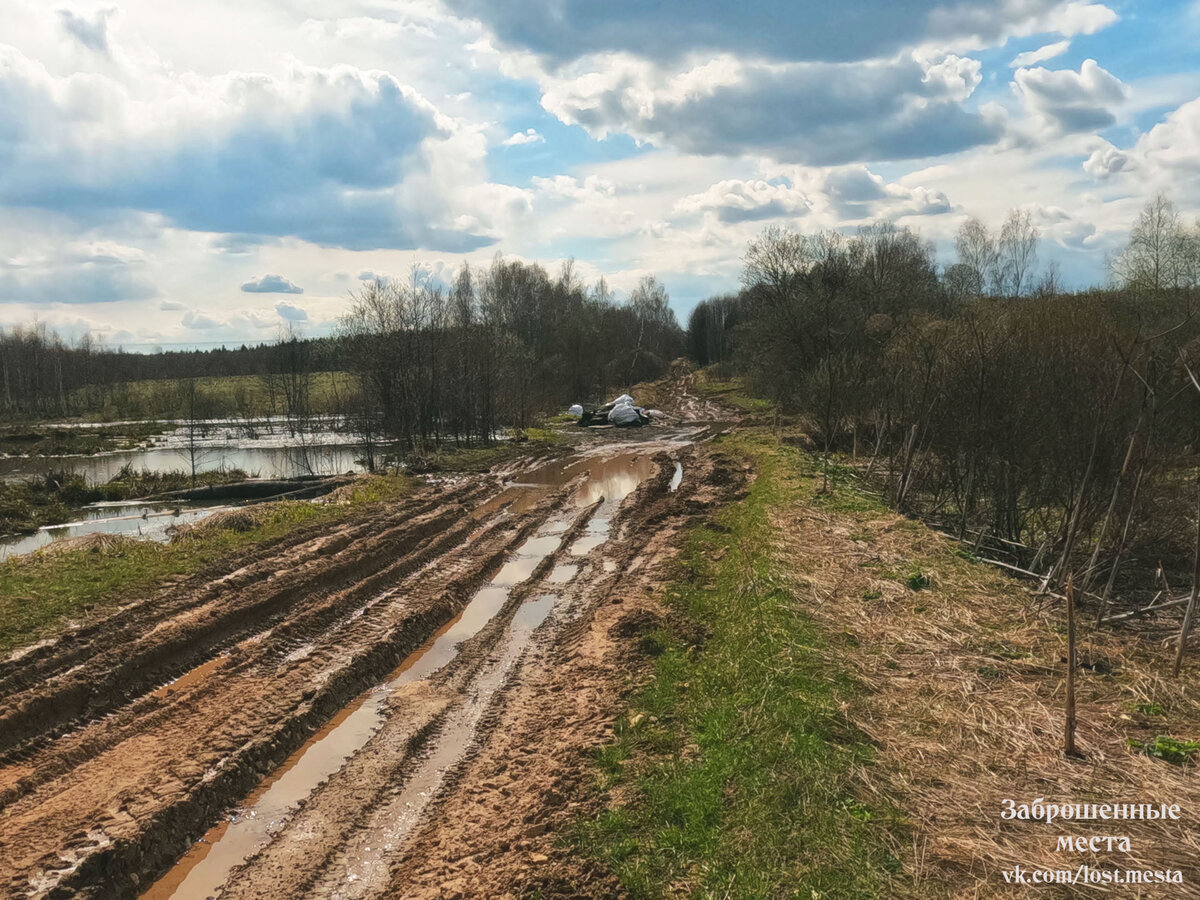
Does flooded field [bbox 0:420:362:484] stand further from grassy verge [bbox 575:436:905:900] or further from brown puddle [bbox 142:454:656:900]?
grassy verge [bbox 575:436:905:900]

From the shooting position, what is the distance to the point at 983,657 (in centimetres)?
762

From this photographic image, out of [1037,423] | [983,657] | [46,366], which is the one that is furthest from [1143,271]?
[46,366]

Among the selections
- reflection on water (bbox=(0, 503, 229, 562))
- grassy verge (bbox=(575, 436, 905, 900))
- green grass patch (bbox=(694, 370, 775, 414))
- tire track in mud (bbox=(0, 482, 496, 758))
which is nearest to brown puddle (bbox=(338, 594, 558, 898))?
grassy verge (bbox=(575, 436, 905, 900))

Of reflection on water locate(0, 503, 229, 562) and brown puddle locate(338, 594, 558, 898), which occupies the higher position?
reflection on water locate(0, 503, 229, 562)

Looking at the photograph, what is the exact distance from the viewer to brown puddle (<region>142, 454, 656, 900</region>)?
575 cm

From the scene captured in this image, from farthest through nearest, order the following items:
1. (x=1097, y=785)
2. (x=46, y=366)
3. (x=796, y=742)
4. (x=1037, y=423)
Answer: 1. (x=46, y=366)
2. (x=1037, y=423)
3. (x=796, y=742)
4. (x=1097, y=785)

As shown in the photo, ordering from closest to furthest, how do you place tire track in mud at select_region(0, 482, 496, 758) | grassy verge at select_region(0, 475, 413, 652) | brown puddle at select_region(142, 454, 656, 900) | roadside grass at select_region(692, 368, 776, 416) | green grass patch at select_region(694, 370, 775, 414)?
brown puddle at select_region(142, 454, 656, 900) < tire track in mud at select_region(0, 482, 496, 758) < grassy verge at select_region(0, 475, 413, 652) < roadside grass at select_region(692, 368, 776, 416) < green grass patch at select_region(694, 370, 775, 414)

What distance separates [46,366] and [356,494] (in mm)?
82270

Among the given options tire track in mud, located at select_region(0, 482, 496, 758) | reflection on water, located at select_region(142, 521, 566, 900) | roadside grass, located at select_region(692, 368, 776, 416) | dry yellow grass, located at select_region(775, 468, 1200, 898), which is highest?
roadside grass, located at select_region(692, 368, 776, 416)

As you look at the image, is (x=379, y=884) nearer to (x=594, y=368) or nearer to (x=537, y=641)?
(x=537, y=641)

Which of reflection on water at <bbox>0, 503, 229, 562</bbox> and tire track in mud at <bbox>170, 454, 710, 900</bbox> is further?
reflection on water at <bbox>0, 503, 229, 562</bbox>

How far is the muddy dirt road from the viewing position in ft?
18.1

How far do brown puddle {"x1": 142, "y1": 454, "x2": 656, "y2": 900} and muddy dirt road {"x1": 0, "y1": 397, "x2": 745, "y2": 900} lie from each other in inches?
1.0

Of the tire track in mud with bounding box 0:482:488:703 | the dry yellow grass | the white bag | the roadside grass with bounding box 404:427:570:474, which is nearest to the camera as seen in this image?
the dry yellow grass
